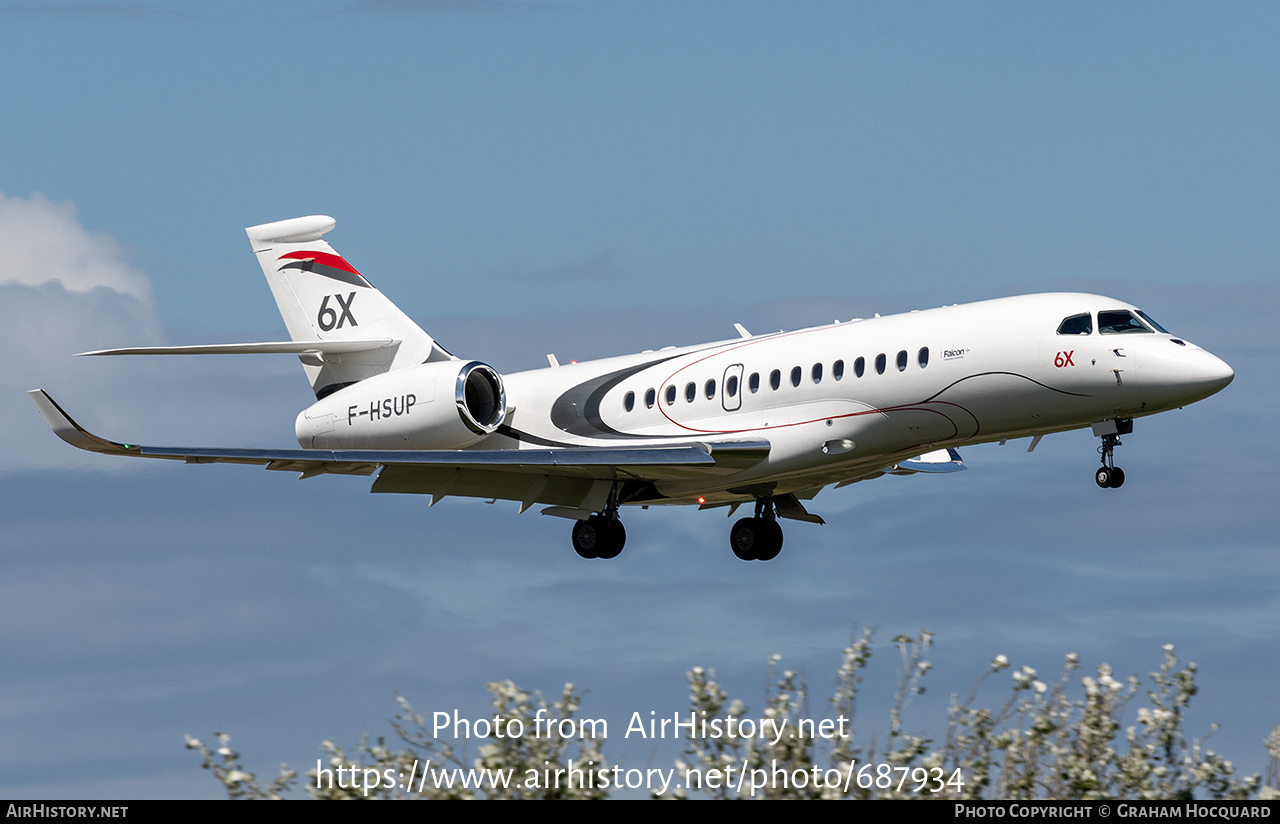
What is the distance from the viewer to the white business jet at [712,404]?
23188mm

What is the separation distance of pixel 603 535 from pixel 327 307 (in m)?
8.59

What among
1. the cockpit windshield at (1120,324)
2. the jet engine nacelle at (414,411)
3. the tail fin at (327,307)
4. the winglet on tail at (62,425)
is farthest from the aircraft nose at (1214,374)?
the winglet on tail at (62,425)

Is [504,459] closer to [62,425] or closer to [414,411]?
[414,411]

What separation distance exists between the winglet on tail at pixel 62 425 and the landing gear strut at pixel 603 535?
8.61 metres

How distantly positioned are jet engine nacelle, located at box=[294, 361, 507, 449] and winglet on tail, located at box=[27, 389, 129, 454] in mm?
6203

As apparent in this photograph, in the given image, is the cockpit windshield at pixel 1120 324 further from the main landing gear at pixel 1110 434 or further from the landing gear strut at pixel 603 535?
the landing gear strut at pixel 603 535

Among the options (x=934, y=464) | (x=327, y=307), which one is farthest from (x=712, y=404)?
(x=327, y=307)

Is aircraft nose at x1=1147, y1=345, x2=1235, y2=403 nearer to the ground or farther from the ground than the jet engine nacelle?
nearer to the ground

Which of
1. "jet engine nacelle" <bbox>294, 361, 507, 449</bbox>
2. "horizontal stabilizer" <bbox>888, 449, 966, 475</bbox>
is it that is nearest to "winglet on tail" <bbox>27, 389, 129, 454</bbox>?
"jet engine nacelle" <bbox>294, 361, 507, 449</bbox>

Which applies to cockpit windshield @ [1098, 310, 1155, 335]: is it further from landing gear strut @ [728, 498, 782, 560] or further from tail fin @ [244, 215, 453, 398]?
tail fin @ [244, 215, 453, 398]

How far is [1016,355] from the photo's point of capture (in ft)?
76.6

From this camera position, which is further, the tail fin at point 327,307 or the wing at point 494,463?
the tail fin at point 327,307

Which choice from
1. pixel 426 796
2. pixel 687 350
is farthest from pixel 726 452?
pixel 426 796

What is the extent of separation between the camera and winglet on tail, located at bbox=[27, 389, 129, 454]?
22917mm
